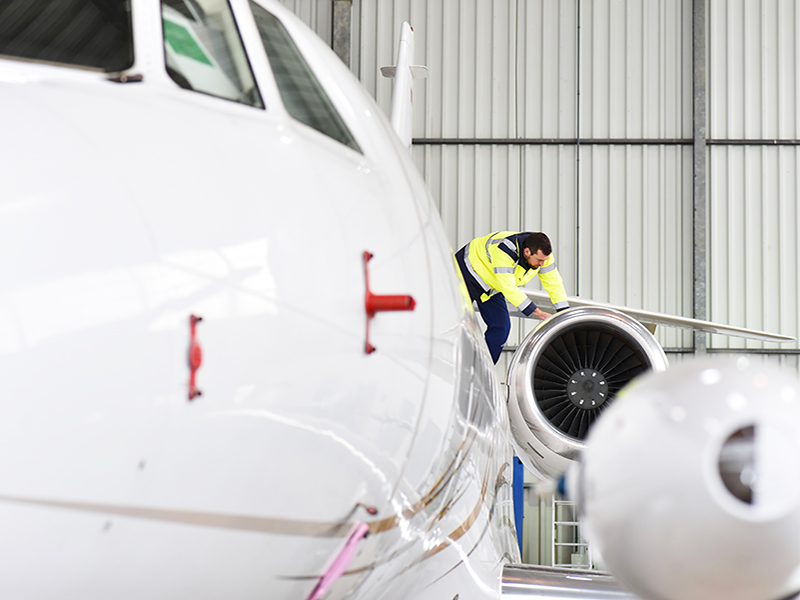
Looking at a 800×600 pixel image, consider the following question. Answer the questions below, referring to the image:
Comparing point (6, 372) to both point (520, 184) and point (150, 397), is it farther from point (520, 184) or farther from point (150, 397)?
point (520, 184)

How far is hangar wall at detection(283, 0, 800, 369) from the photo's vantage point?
1291 centimetres

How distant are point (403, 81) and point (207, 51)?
606 centimetres

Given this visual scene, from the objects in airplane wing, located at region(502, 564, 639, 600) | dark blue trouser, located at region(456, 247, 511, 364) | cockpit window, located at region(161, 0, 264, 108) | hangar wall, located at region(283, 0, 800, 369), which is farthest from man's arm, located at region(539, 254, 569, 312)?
hangar wall, located at region(283, 0, 800, 369)

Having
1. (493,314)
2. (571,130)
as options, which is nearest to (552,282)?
(493,314)

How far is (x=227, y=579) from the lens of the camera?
139 cm

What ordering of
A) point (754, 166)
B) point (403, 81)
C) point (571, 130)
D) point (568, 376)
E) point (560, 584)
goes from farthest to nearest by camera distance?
point (571, 130) → point (754, 166) → point (403, 81) → point (568, 376) → point (560, 584)

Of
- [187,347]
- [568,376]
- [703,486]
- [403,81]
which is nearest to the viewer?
[703,486]

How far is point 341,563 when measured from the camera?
1726 millimetres

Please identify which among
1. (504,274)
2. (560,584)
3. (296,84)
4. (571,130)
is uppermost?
(571,130)

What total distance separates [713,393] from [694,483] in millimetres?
129

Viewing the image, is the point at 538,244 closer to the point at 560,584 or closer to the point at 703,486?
the point at 560,584

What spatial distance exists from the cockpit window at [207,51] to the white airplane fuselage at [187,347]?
40 mm

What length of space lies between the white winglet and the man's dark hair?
1.67 m

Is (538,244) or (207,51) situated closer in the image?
(207,51)
